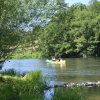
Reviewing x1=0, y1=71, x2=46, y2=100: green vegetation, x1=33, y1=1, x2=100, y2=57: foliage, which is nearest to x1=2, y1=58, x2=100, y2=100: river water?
x1=0, y1=71, x2=46, y2=100: green vegetation

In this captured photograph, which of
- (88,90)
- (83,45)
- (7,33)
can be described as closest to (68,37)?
(83,45)

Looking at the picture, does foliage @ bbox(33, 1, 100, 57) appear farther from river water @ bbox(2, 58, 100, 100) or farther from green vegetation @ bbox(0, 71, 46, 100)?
green vegetation @ bbox(0, 71, 46, 100)

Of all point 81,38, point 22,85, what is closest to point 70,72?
point 22,85

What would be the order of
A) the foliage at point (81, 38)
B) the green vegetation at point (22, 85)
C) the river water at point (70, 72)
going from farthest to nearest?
the foliage at point (81, 38) → the river water at point (70, 72) → the green vegetation at point (22, 85)

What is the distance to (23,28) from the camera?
22.0m

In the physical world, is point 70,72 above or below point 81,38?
below

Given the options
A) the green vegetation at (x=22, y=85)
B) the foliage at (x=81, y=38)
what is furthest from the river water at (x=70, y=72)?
the foliage at (x=81, y=38)

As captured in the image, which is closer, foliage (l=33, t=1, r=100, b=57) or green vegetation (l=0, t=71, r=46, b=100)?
green vegetation (l=0, t=71, r=46, b=100)

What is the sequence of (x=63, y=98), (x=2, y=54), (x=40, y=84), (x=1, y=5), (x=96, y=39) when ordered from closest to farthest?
(x=63, y=98)
(x=1, y=5)
(x=2, y=54)
(x=40, y=84)
(x=96, y=39)

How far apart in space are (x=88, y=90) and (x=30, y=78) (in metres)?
5.63

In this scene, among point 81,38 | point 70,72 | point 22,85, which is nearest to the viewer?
point 22,85

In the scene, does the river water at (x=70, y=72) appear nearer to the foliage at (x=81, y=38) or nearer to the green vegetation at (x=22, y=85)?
the green vegetation at (x=22, y=85)

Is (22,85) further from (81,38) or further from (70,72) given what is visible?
(81,38)

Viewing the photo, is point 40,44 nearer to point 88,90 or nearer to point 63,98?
point 88,90
